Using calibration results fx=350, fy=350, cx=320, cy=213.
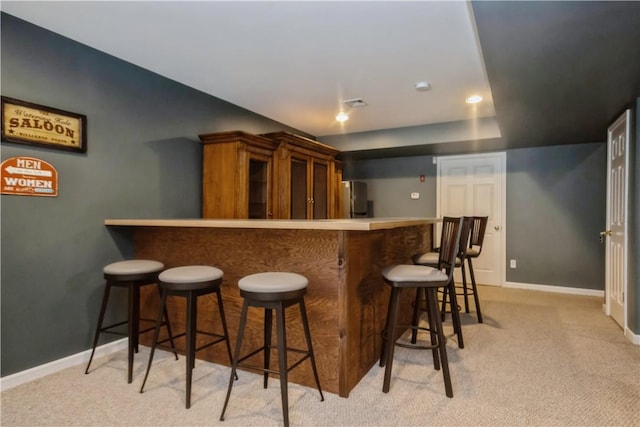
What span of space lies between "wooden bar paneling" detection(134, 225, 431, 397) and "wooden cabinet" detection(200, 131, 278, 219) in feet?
2.50

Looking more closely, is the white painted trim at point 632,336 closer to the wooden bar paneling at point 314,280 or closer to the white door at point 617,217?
the white door at point 617,217

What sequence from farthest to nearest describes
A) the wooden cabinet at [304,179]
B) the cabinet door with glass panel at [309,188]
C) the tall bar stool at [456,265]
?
the cabinet door with glass panel at [309,188] → the wooden cabinet at [304,179] → the tall bar stool at [456,265]

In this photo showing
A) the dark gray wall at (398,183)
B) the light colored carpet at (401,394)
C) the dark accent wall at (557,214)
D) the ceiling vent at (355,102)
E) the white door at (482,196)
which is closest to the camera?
the light colored carpet at (401,394)

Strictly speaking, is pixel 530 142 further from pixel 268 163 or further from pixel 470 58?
pixel 268 163

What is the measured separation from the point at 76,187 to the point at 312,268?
1.81 m

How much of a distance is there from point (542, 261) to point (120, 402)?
5.05m

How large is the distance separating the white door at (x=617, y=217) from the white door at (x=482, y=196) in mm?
1450

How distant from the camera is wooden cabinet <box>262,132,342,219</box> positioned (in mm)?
3902

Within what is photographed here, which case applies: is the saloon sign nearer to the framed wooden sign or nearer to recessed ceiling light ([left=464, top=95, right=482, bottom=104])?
the framed wooden sign

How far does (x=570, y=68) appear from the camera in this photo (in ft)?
7.31

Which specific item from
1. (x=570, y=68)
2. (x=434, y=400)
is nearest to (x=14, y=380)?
(x=434, y=400)

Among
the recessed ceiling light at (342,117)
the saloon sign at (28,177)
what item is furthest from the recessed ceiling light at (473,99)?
the saloon sign at (28,177)

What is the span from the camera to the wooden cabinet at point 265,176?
335 cm

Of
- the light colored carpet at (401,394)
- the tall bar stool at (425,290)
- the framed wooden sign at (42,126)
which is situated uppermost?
the framed wooden sign at (42,126)
